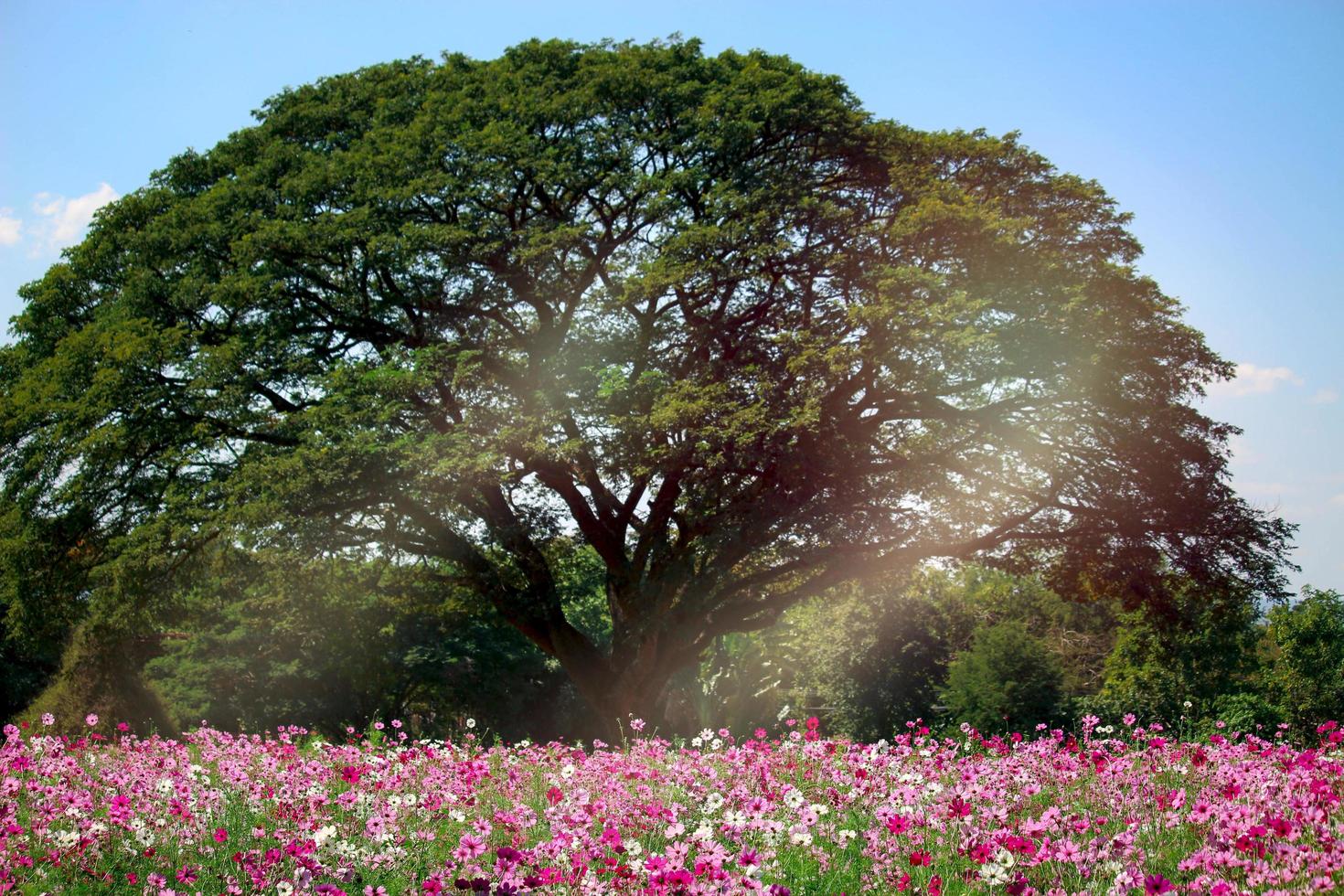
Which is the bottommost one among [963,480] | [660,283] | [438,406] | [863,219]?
[963,480]

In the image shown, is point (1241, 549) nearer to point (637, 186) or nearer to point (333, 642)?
point (637, 186)

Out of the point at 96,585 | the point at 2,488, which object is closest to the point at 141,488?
the point at 96,585

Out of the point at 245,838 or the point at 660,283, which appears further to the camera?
the point at 660,283

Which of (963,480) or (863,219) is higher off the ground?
(863,219)

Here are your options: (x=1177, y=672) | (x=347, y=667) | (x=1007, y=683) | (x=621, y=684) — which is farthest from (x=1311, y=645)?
(x=347, y=667)

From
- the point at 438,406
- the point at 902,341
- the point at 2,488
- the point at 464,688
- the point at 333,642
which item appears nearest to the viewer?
the point at 902,341

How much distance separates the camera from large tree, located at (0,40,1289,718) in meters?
16.1

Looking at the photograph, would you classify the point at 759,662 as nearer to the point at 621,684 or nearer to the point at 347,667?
the point at 347,667

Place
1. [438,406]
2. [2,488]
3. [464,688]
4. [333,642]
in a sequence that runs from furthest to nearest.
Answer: [464,688] → [333,642] → [2,488] → [438,406]

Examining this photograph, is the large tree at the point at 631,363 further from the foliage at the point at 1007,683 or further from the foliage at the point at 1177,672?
the foliage at the point at 1177,672

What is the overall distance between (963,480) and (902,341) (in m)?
3.28

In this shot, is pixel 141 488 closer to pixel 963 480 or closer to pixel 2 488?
pixel 2 488

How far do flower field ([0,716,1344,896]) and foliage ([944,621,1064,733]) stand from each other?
16955 mm

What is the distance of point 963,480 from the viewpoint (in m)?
18.1
